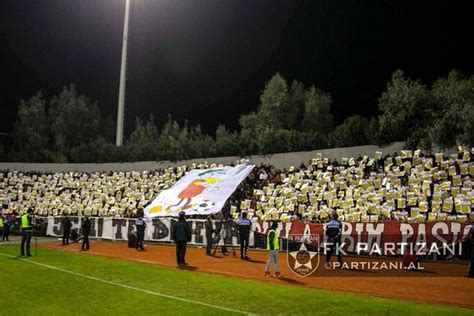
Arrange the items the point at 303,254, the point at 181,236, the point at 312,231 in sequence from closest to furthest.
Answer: the point at 181,236, the point at 303,254, the point at 312,231

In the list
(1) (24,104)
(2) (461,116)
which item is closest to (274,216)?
(2) (461,116)

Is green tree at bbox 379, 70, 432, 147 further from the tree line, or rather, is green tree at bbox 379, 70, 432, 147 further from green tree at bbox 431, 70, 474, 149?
green tree at bbox 431, 70, 474, 149

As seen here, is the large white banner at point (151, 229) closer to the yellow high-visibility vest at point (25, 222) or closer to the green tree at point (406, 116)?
the yellow high-visibility vest at point (25, 222)

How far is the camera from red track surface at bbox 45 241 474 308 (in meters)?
14.7

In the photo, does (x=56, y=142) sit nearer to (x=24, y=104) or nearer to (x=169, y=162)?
(x=24, y=104)

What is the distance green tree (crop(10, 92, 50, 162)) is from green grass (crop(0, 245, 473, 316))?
48.6 metres

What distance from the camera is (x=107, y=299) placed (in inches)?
530

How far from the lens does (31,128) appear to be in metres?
65.2

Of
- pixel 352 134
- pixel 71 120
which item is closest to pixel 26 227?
pixel 352 134

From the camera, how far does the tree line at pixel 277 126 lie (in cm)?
2967

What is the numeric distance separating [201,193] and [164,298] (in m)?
21.9

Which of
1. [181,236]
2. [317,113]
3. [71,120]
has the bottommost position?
[181,236]

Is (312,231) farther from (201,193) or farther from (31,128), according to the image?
(31,128)

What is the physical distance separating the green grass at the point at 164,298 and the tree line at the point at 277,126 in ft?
52.8
